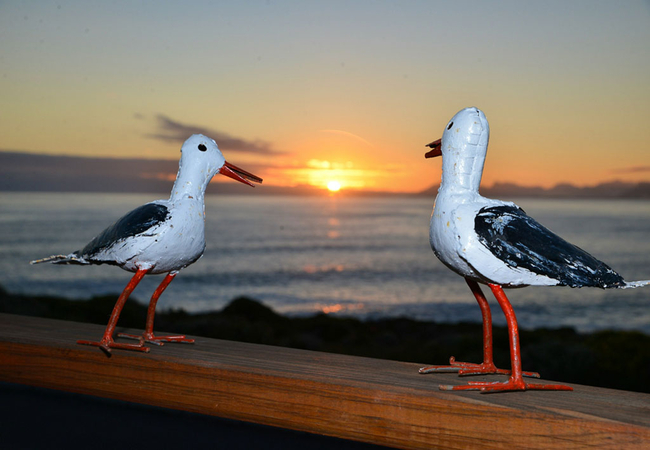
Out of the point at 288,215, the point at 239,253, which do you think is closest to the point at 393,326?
the point at 239,253

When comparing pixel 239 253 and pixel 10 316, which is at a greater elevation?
pixel 239 253

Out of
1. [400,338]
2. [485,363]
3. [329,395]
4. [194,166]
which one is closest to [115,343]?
[194,166]

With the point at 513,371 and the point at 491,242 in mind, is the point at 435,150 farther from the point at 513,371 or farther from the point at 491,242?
the point at 513,371

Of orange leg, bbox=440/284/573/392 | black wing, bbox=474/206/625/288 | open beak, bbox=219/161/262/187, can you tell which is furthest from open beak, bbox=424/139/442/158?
open beak, bbox=219/161/262/187

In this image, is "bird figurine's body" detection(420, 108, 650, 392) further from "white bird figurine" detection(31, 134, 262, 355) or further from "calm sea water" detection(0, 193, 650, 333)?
"calm sea water" detection(0, 193, 650, 333)

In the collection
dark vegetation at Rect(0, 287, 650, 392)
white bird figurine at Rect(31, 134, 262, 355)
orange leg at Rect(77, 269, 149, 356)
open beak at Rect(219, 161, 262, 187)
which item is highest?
open beak at Rect(219, 161, 262, 187)

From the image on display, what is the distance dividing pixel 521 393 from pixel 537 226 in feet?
1.32

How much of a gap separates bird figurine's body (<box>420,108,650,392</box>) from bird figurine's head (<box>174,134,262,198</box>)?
672 mm

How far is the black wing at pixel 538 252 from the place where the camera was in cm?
128

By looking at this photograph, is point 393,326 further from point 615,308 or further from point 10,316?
point 10,316

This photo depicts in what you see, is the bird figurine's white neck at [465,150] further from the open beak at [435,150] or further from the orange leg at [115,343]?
the orange leg at [115,343]

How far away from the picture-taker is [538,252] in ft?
4.28

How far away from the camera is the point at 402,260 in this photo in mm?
11742

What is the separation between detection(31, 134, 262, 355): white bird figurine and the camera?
66.0 inches
